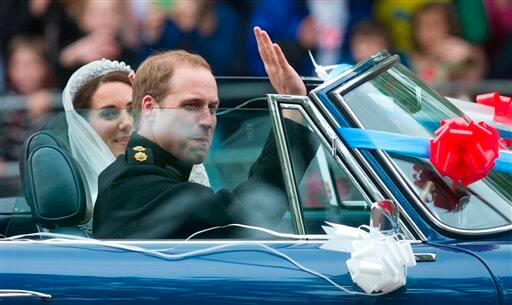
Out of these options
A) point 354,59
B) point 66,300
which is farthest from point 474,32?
point 66,300

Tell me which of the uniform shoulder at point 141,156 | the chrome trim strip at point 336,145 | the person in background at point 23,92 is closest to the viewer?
the chrome trim strip at point 336,145

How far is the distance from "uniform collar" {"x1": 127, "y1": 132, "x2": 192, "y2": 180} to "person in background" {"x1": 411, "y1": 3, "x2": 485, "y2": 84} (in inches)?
169

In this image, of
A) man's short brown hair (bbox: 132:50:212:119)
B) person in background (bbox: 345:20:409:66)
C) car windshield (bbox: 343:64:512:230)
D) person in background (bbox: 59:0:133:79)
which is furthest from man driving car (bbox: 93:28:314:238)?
person in background (bbox: 345:20:409:66)

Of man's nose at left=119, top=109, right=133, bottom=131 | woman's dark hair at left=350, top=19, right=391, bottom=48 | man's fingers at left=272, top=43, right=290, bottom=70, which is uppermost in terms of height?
man's fingers at left=272, top=43, right=290, bottom=70

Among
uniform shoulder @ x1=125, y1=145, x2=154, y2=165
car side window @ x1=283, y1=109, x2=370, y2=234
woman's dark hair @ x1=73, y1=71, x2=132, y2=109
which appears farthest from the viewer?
woman's dark hair @ x1=73, y1=71, x2=132, y2=109

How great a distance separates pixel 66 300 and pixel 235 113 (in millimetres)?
1063

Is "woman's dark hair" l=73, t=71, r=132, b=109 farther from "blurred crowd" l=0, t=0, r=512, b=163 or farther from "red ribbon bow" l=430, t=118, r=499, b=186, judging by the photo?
"blurred crowd" l=0, t=0, r=512, b=163

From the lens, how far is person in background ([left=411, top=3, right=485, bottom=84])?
7.61 metres

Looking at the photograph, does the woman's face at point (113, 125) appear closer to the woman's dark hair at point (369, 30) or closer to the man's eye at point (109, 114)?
the man's eye at point (109, 114)

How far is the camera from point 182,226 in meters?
3.35

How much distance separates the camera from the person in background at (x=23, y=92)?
7402mm

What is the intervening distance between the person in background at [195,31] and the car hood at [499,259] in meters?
4.47

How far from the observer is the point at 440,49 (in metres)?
7.65

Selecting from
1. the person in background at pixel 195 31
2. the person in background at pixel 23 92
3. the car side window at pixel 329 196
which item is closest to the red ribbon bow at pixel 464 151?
the car side window at pixel 329 196
